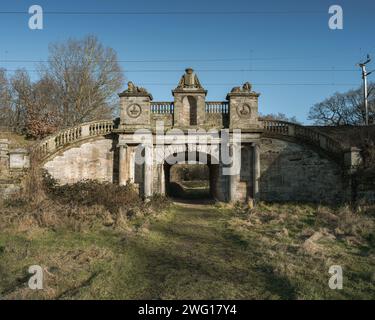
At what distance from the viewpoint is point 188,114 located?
18.0m

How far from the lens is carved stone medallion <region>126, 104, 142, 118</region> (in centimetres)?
1736

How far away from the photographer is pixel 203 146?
17.4 m

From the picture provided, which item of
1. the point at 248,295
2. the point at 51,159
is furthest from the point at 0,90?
the point at 248,295

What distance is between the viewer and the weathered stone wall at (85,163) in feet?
55.3

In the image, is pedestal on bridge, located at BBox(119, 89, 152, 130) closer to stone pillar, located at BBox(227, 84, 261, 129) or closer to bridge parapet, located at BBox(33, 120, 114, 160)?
bridge parapet, located at BBox(33, 120, 114, 160)

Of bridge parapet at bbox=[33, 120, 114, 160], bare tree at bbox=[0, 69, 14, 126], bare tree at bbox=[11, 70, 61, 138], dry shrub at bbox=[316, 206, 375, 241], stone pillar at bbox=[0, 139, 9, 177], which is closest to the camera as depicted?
dry shrub at bbox=[316, 206, 375, 241]

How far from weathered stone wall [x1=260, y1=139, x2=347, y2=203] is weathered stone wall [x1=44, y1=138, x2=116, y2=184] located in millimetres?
8174

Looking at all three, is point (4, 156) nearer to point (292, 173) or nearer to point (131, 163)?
point (131, 163)

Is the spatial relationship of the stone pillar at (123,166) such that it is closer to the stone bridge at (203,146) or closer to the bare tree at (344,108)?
the stone bridge at (203,146)

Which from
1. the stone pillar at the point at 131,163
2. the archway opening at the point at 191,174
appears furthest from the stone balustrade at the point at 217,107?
the archway opening at the point at 191,174

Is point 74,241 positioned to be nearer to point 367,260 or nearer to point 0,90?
point 367,260

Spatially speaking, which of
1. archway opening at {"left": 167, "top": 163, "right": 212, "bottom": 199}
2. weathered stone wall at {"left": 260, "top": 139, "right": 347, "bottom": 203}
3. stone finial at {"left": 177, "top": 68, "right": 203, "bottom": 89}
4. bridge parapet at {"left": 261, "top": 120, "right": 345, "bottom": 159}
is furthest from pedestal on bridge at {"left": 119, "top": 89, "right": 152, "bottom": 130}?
archway opening at {"left": 167, "top": 163, "right": 212, "bottom": 199}

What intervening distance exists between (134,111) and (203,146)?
13.5 feet

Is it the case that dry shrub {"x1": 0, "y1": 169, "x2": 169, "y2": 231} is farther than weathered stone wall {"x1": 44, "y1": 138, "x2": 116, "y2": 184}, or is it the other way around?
weathered stone wall {"x1": 44, "y1": 138, "x2": 116, "y2": 184}
